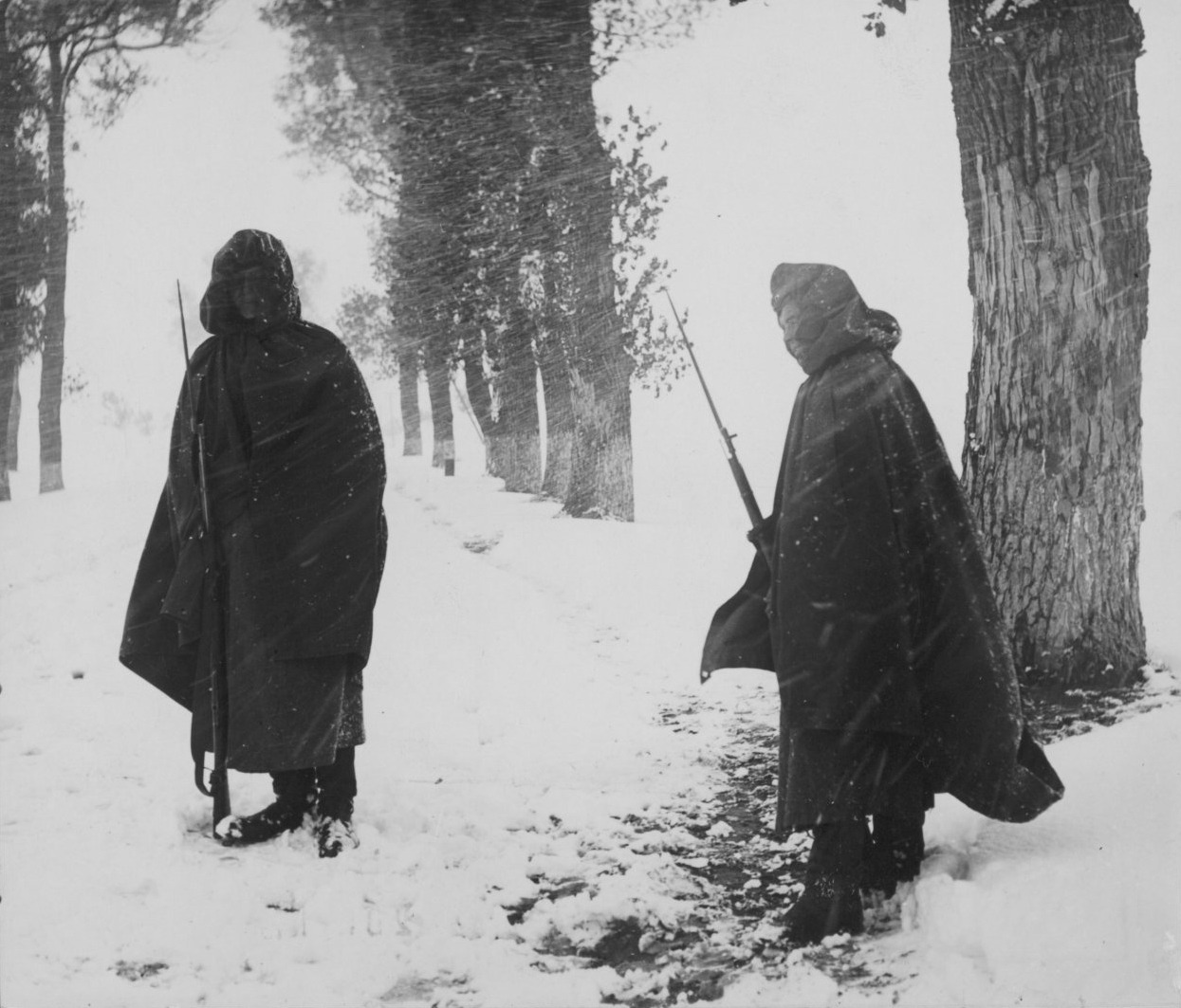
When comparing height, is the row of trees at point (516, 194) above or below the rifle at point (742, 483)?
above

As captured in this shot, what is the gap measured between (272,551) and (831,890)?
2.09m

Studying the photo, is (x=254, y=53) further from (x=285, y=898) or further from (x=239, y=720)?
(x=285, y=898)

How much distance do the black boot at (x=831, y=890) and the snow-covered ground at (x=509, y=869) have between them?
7 centimetres

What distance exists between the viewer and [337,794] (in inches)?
138

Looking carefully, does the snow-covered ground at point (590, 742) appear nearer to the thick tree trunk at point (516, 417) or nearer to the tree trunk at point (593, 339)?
the tree trunk at point (593, 339)

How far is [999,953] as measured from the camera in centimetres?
234

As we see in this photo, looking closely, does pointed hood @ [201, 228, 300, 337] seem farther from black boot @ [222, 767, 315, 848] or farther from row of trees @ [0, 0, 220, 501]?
row of trees @ [0, 0, 220, 501]

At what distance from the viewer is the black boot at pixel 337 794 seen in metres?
3.44

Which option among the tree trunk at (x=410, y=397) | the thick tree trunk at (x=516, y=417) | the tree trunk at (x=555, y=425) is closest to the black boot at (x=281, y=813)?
the tree trunk at (x=555, y=425)

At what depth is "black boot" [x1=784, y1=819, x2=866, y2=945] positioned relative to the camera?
273 cm

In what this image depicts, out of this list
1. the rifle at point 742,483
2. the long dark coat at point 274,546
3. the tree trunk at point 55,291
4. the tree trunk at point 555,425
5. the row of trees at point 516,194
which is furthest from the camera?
the tree trunk at point 555,425

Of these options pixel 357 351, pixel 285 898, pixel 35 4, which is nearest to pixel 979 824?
pixel 285 898

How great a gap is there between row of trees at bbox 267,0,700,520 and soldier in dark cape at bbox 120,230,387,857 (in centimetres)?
454

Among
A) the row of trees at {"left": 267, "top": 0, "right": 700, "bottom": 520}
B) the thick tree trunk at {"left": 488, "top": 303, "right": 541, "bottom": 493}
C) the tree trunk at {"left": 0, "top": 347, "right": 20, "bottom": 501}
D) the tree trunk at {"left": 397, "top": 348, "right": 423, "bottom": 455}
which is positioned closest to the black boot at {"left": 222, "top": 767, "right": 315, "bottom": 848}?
the row of trees at {"left": 267, "top": 0, "right": 700, "bottom": 520}
